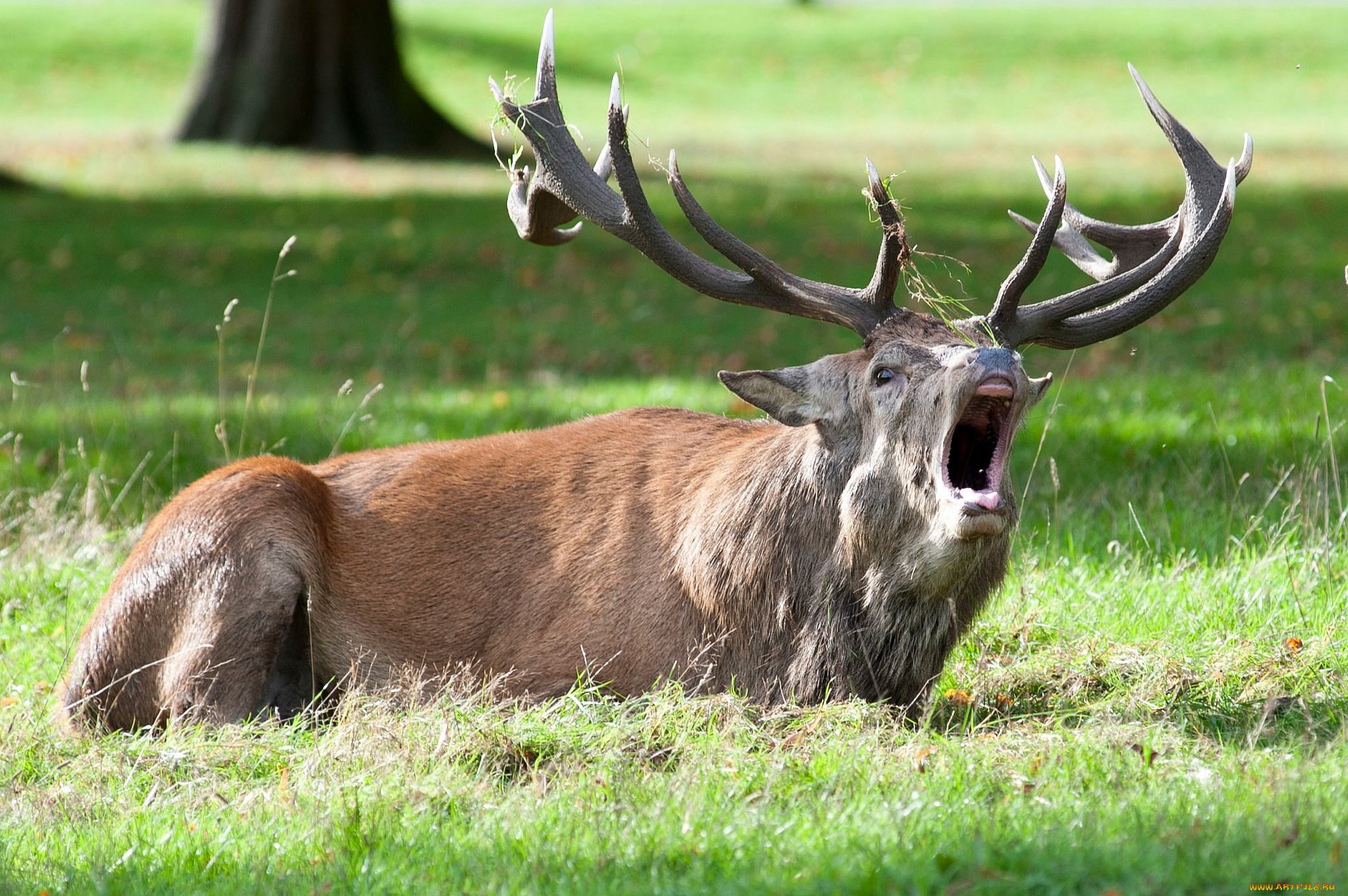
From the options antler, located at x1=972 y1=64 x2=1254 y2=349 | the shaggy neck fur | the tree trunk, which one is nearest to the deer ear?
the shaggy neck fur

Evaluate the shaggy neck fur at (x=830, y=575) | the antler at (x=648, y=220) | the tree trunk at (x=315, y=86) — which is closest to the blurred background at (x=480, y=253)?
the tree trunk at (x=315, y=86)

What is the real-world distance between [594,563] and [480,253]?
11.5m

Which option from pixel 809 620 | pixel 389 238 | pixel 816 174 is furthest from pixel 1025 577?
pixel 816 174

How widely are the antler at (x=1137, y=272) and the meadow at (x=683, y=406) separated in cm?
36

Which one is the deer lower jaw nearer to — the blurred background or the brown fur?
the brown fur

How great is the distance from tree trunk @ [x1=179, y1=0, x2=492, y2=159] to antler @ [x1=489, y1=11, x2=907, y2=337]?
17.7 meters

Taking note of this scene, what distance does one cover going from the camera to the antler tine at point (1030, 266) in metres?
4.61

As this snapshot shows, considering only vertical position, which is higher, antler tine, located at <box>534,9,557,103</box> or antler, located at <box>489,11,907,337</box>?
antler tine, located at <box>534,9,557,103</box>

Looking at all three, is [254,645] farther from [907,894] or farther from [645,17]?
[645,17]

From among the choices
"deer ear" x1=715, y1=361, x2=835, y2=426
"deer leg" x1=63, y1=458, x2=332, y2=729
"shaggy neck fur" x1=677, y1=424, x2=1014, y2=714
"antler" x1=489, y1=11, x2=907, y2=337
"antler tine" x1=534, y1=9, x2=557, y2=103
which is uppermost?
"antler tine" x1=534, y1=9, x2=557, y2=103

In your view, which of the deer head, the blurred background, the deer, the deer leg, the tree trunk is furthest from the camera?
the tree trunk

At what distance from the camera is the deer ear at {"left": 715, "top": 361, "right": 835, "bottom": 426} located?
4.82 m

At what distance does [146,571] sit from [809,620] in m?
2.41

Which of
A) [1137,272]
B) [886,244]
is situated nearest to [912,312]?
[886,244]
